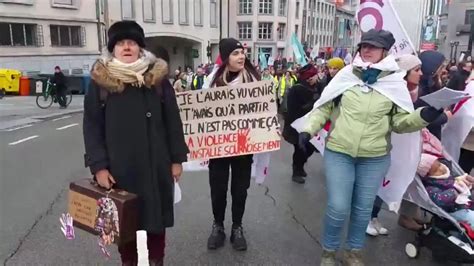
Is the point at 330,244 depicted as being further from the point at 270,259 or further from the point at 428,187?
the point at 428,187

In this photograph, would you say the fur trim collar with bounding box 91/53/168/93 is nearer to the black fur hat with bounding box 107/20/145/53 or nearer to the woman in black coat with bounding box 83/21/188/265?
the woman in black coat with bounding box 83/21/188/265

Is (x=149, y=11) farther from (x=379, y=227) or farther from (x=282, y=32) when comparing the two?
(x=379, y=227)

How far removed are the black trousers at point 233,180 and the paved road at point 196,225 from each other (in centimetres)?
39

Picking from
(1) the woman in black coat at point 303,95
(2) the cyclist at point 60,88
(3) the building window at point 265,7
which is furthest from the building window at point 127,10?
(1) the woman in black coat at point 303,95

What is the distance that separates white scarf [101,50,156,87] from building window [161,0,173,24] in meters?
41.3

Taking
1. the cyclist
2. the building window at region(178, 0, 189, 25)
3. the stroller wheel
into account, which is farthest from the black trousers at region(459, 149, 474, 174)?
the building window at region(178, 0, 189, 25)

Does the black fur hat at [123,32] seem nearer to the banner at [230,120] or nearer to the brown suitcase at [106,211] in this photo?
the brown suitcase at [106,211]

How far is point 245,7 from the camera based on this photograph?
65.2 meters

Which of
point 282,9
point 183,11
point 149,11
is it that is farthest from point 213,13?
point 282,9

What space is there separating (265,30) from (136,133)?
6670cm

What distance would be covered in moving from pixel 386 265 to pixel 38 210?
3712mm

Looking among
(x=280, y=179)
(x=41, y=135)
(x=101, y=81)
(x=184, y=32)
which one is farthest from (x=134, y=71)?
A: (x=184, y=32)

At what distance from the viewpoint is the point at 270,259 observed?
348 cm

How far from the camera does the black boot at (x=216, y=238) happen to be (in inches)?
144
